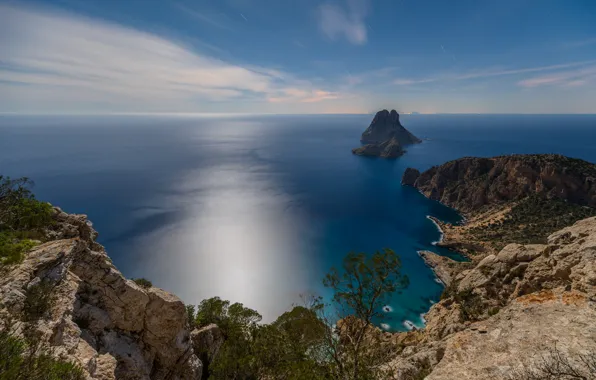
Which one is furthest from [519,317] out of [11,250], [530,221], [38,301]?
[530,221]

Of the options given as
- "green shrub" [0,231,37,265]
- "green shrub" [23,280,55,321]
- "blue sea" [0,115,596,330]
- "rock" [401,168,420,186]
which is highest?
"green shrub" [0,231,37,265]

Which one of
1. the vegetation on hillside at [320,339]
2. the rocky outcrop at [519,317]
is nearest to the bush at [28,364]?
the vegetation on hillside at [320,339]

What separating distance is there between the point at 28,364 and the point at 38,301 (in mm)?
4606

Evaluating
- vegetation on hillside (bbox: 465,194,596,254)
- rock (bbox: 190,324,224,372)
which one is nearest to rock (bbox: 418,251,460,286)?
vegetation on hillside (bbox: 465,194,596,254)

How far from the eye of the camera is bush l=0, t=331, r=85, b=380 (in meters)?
8.23

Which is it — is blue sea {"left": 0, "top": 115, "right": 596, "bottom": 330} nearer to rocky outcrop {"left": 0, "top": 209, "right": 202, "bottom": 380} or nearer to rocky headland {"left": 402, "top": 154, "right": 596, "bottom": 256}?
rocky headland {"left": 402, "top": 154, "right": 596, "bottom": 256}

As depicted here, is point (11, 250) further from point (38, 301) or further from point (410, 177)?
point (410, 177)

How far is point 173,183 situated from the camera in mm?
141875

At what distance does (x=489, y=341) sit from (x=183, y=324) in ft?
69.0

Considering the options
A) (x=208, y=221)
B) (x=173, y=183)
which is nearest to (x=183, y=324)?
(x=208, y=221)

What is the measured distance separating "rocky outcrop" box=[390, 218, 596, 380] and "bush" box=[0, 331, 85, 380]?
16.4 meters

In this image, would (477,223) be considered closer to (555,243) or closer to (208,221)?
(555,243)

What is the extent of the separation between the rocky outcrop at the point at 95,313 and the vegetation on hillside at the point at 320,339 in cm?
450

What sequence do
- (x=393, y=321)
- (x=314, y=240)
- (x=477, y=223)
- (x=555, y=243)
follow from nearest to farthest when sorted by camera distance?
(x=555, y=243) < (x=393, y=321) < (x=314, y=240) < (x=477, y=223)
